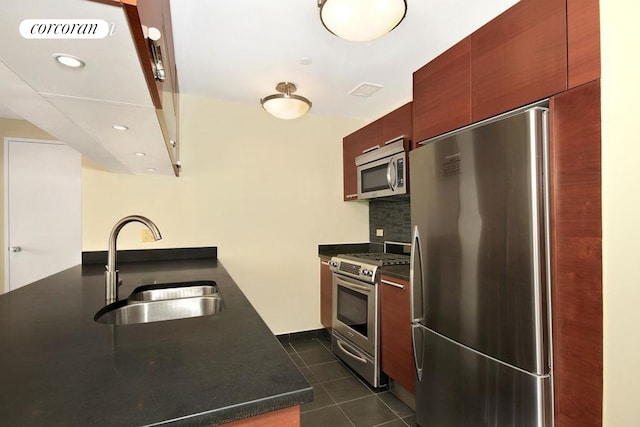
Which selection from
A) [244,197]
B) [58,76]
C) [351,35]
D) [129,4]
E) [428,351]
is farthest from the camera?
[244,197]


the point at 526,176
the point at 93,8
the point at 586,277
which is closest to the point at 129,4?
the point at 93,8

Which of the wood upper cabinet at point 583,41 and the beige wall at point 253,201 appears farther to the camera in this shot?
the beige wall at point 253,201

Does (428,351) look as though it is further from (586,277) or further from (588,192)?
(588,192)

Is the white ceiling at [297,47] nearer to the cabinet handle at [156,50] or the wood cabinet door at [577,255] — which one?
the wood cabinet door at [577,255]

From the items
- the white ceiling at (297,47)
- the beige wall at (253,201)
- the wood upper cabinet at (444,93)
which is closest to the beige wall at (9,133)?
the beige wall at (253,201)

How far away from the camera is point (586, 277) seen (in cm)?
112

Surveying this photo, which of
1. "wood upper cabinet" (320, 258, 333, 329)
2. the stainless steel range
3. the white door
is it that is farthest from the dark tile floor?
the white door

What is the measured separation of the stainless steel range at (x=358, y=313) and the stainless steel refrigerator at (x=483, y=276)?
1.56 ft

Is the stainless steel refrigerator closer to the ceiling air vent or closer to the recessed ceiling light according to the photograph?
the ceiling air vent

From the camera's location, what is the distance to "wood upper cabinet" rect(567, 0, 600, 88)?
3.56 ft

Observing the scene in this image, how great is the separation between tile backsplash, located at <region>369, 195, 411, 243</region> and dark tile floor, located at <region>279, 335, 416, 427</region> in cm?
130

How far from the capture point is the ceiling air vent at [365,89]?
262 centimetres

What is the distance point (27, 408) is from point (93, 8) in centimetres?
70

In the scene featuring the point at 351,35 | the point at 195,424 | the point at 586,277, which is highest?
the point at 351,35
